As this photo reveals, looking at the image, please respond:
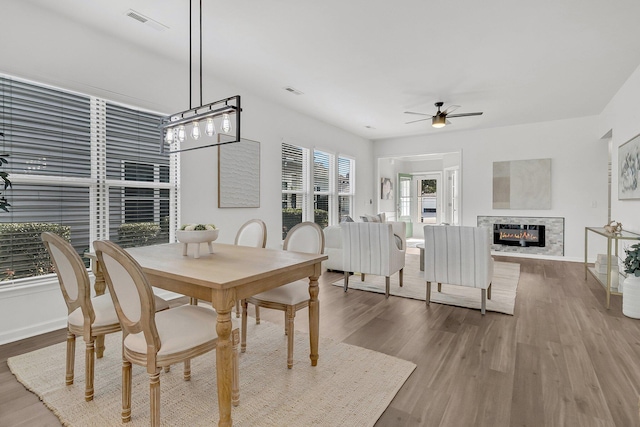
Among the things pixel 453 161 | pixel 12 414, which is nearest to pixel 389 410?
pixel 12 414

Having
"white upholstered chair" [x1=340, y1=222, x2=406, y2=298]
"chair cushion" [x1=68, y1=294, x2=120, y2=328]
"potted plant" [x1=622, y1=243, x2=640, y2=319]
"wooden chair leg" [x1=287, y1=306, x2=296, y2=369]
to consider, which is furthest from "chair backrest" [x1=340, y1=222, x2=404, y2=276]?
"chair cushion" [x1=68, y1=294, x2=120, y2=328]

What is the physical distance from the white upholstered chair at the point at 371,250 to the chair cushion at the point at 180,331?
2389 millimetres

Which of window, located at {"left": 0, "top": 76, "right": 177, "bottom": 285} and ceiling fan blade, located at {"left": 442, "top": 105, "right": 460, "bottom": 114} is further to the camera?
ceiling fan blade, located at {"left": 442, "top": 105, "right": 460, "bottom": 114}

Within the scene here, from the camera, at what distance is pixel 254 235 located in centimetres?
321

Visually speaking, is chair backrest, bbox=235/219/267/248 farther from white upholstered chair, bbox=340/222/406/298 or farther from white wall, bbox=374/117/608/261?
white wall, bbox=374/117/608/261

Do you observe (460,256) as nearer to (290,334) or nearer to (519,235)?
(290,334)

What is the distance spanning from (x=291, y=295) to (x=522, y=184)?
6297mm

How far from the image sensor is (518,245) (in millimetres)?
6844

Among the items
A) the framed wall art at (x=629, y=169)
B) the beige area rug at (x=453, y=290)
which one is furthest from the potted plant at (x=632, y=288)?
the framed wall art at (x=629, y=169)

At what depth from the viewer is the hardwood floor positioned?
1.79 m

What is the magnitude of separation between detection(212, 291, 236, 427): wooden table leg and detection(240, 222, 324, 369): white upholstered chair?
25.0 inches

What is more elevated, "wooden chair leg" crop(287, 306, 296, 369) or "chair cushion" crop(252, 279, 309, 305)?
"chair cushion" crop(252, 279, 309, 305)

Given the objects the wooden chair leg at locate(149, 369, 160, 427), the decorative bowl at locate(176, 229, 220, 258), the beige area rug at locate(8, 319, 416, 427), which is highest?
the decorative bowl at locate(176, 229, 220, 258)

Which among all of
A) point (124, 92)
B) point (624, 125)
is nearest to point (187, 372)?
point (124, 92)
